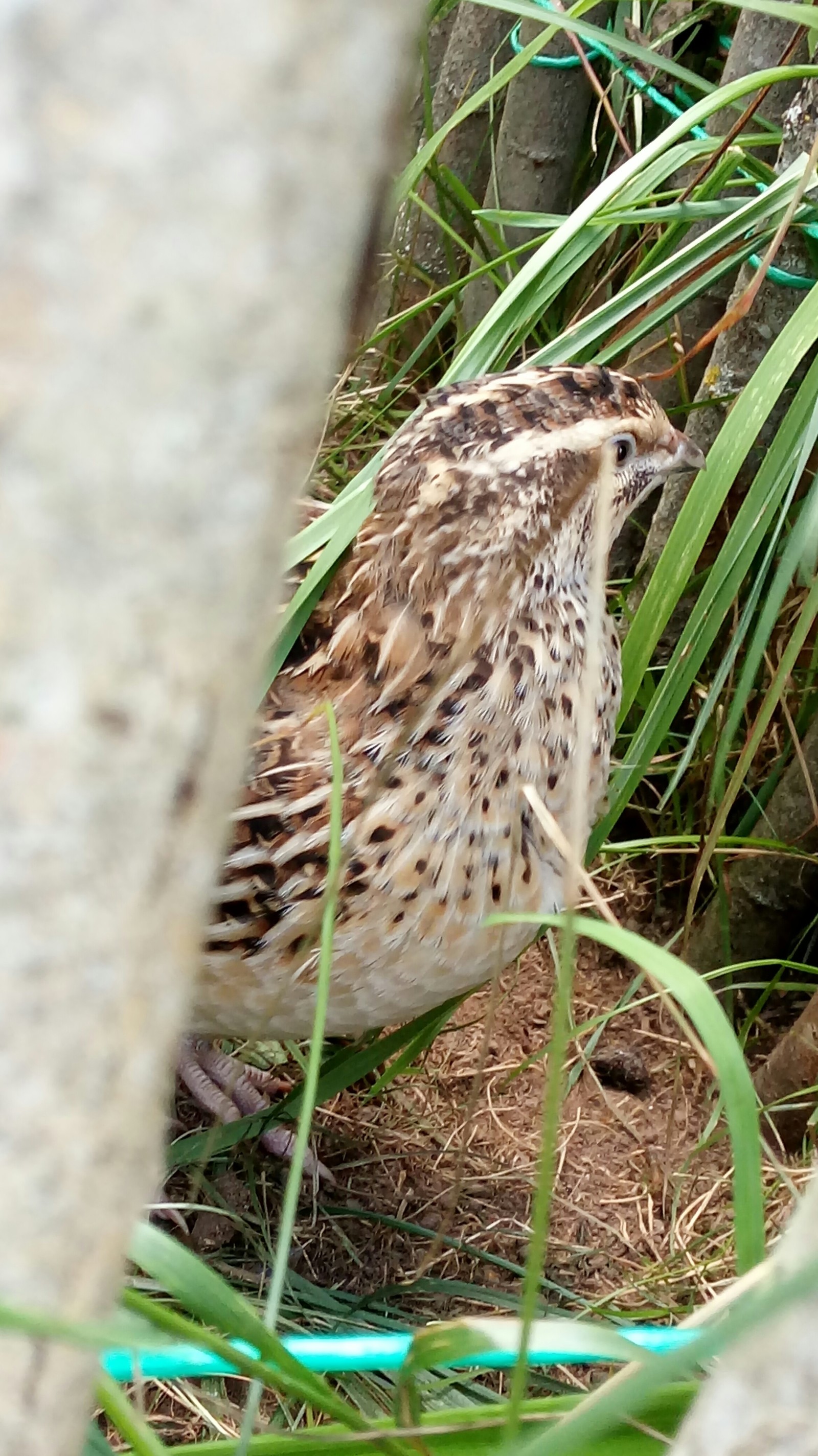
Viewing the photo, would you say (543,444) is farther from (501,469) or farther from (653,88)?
(653,88)

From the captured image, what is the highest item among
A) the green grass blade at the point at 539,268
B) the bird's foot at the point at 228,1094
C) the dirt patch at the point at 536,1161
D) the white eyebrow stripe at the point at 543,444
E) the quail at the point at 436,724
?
the green grass blade at the point at 539,268

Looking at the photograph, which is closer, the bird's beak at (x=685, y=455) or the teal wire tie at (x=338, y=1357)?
the teal wire tie at (x=338, y=1357)

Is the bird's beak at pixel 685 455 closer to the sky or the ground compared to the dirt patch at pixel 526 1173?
closer to the sky

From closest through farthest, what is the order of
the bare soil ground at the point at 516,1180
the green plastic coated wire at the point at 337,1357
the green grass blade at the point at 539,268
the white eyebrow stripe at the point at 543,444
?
1. the green plastic coated wire at the point at 337,1357
2. the white eyebrow stripe at the point at 543,444
3. the green grass blade at the point at 539,268
4. the bare soil ground at the point at 516,1180

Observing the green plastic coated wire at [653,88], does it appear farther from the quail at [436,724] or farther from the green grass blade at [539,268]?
the quail at [436,724]

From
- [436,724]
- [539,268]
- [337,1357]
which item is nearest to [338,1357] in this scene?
[337,1357]

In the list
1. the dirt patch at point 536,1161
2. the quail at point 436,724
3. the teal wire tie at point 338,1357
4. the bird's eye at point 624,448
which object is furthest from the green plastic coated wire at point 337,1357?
the bird's eye at point 624,448

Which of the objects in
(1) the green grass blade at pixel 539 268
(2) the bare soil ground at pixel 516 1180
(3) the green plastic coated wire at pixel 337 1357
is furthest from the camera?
(2) the bare soil ground at pixel 516 1180
